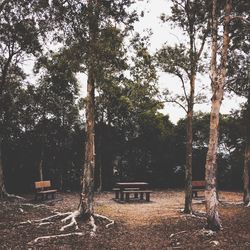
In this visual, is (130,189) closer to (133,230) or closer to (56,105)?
(56,105)

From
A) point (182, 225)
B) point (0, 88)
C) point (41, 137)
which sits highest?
point (0, 88)

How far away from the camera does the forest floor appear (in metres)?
10.3

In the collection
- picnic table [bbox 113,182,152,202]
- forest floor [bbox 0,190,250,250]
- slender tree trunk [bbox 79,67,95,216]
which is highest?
slender tree trunk [bbox 79,67,95,216]

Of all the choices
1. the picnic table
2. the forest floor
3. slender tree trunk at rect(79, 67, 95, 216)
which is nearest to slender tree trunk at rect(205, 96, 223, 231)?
the forest floor

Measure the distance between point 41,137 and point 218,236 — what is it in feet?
52.7

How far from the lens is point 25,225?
12.3 meters

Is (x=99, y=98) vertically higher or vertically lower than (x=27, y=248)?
higher

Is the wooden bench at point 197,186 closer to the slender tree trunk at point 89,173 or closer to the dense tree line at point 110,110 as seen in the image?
the dense tree line at point 110,110

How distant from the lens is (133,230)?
12.6m

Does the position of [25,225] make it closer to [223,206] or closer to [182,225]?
[182,225]

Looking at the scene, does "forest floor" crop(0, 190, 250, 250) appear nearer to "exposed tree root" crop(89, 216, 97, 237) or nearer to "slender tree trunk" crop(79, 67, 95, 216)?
"exposed tree root" crop(89, 216, 97, 237)

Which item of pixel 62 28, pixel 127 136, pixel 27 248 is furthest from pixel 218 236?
pixel 127 136

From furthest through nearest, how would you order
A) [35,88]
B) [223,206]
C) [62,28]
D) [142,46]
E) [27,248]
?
[35,88] → [223,206] → [142,46] → [62,28] → [27,248]

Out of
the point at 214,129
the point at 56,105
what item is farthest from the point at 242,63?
the point at 56,105
